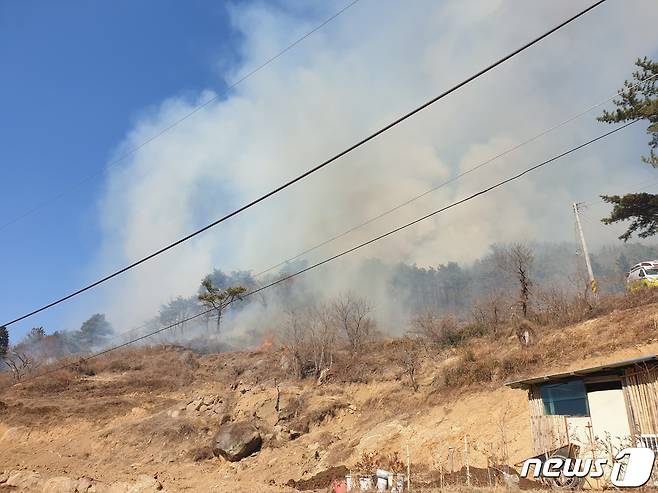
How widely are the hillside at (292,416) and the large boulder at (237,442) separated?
1.80 feet

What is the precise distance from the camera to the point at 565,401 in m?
18.5

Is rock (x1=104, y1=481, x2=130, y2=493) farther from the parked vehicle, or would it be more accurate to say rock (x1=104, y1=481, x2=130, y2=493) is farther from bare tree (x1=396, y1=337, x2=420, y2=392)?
the parked vehicle

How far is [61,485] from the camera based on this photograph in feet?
88.8

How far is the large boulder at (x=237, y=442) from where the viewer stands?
29.0m

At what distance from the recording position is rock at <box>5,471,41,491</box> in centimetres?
2839

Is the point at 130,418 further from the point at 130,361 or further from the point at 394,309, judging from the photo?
the point at 394,309

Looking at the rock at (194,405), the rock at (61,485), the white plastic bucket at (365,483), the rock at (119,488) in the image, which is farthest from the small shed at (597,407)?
the rock at (194,405)

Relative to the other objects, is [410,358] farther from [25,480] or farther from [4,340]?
[4,340]

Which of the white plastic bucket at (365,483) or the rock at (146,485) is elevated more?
the white plastic bucket at (365,483)

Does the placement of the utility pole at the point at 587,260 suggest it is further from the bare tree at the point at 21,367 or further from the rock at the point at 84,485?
the bare tree at the point at 21,367

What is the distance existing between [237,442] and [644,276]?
30.6 metres

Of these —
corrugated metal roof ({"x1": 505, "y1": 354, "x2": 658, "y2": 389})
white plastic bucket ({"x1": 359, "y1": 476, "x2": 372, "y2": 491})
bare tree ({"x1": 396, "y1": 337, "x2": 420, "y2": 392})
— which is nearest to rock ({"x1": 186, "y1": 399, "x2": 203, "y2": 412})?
bare tree ({"x1": 396, "y1": 337, "x2": 420, "y2": 392})

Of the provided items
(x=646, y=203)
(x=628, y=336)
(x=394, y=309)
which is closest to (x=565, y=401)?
(x=628, y=336)

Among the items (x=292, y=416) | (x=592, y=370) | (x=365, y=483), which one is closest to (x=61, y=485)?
(x=292, y=416)
